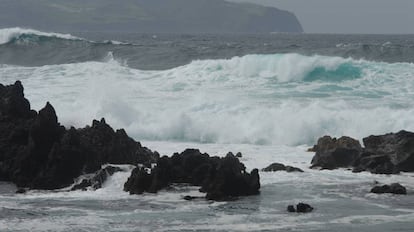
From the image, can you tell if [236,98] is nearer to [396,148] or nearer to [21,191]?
[396,148]

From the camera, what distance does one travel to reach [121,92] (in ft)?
117

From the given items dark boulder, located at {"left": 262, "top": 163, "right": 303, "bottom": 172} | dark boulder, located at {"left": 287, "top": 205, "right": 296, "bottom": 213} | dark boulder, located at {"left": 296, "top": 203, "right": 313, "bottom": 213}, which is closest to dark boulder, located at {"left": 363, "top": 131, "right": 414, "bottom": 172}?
dark boulder, located at {"left": 262, "top": 163, "right": 303, "bottom": 172}

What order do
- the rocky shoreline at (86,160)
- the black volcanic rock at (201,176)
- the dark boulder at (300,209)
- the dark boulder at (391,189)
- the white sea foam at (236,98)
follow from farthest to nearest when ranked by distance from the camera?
the white sea foam at (236,98)
the rocky shoreline at (86,160)
the dark boulder at (391,189)
the black volcanic rock at (201,176)
the dark boulder at (300,209)

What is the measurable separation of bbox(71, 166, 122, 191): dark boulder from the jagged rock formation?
18.1 ft

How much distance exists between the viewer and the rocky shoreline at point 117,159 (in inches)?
733

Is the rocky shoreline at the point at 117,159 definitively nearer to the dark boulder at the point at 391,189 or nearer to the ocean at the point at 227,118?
the dark boulder at the point at 391,189

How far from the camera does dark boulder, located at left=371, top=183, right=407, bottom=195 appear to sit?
60.0 feet

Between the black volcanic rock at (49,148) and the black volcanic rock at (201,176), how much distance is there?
186cm

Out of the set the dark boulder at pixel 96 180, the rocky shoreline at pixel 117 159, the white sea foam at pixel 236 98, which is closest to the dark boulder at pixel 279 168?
the rocky shoreline at pixel 117 159

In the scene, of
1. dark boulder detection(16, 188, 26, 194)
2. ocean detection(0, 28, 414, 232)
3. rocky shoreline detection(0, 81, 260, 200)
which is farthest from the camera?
dark boulder detection(16, 188, 26, 194)

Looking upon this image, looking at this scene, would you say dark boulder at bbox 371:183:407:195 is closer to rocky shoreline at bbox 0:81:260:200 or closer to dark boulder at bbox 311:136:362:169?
rocky shoreline at bbox 0:81:260:200

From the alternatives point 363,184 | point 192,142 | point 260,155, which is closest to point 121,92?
point 192,142

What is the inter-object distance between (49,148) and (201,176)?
4080 mm

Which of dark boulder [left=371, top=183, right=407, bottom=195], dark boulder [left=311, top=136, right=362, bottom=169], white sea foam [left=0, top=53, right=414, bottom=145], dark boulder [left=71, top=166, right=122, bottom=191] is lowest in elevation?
dark boulder [left=371, top=183, right=407, bottom=195]
